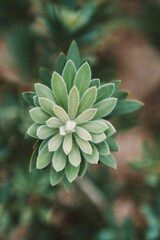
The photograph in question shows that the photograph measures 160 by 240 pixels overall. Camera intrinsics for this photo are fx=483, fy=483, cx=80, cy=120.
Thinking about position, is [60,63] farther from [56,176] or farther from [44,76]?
[56,176]

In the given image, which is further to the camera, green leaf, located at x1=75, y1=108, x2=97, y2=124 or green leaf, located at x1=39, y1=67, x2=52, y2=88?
green leaf, located at x1=39, y1=67, x2=52, y2=88

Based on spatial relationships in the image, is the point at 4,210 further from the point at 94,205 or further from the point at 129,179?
the point at 129,179

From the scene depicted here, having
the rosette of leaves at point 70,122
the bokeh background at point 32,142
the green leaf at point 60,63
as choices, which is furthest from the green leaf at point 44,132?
the bokeh background at point 32,142

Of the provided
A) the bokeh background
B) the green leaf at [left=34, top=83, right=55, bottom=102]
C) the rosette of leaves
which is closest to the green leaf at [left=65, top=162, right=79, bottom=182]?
the rosette of leaves

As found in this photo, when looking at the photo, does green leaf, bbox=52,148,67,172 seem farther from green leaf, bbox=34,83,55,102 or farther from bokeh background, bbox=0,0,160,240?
bokeh background, bbox=0,0,160,240

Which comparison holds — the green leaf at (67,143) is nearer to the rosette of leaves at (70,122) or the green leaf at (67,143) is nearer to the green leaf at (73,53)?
the rosette of leaves at (70,122)

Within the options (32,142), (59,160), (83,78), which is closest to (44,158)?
(59,160)
